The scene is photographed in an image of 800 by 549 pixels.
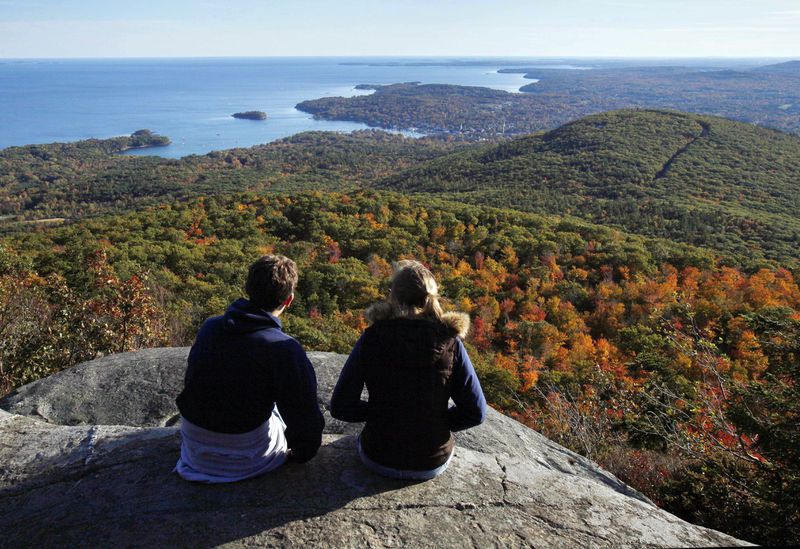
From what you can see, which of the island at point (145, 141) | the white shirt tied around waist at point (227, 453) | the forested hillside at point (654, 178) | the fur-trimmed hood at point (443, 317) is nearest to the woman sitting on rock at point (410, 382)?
the fur-trimmed hood at point (443, 317)

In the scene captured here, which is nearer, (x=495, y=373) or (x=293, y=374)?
(x=293, y=374)

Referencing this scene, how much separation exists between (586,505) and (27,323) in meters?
8.81

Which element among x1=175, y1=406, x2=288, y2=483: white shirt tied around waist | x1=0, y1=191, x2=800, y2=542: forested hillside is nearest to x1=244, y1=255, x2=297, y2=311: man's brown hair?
x1=175, y1=406, x2=288, y2=483: white shirt tied around waist

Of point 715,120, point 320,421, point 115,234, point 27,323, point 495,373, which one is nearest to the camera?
point 320,421

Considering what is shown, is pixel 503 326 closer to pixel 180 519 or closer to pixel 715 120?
pixel 180 519

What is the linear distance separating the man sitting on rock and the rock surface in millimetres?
270

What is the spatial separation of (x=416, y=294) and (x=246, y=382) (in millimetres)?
1109

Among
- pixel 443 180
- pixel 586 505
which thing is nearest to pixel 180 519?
pixel 586 505

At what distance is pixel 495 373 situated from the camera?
14.6 m

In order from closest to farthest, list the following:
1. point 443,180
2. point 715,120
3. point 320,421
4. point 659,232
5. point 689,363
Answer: point 320,421, point 689,363, point 659,232, point 443,180, point 715,120

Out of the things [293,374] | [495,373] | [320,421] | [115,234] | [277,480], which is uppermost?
[293,374]

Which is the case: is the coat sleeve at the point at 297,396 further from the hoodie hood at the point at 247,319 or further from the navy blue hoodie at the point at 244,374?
the hoodie hood at the point at 247,319

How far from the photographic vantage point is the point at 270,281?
2.85m

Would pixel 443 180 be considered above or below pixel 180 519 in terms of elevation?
below
